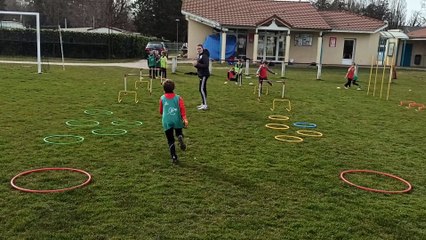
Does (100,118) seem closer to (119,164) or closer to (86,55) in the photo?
(119,164)

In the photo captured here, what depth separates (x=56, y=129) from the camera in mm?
9742

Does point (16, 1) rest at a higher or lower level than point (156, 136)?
higher

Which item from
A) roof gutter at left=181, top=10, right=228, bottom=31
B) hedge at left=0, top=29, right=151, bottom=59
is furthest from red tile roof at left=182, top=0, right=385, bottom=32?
hedge at left=0, top=29, right=151, bottom=59

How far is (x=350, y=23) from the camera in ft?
132

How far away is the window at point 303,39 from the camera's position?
38.3 meters

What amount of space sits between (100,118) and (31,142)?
9.47 ft

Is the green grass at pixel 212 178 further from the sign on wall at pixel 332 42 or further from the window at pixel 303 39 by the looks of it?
the sign on wall at pixel 332 42

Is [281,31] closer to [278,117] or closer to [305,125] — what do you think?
[278,117]

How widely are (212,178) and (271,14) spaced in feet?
111

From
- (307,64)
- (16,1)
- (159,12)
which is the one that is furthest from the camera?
(16,1)

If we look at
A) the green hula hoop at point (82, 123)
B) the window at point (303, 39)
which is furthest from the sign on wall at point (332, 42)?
the green hula hoop at point (82, 123)

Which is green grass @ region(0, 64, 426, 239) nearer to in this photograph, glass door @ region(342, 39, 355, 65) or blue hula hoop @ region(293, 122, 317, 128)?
blue hula hoop @ region(293, 122, 317, 128)

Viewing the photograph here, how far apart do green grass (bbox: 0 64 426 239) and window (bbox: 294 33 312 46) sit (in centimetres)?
2600

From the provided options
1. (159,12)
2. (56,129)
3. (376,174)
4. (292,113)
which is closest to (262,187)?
(376,174)
